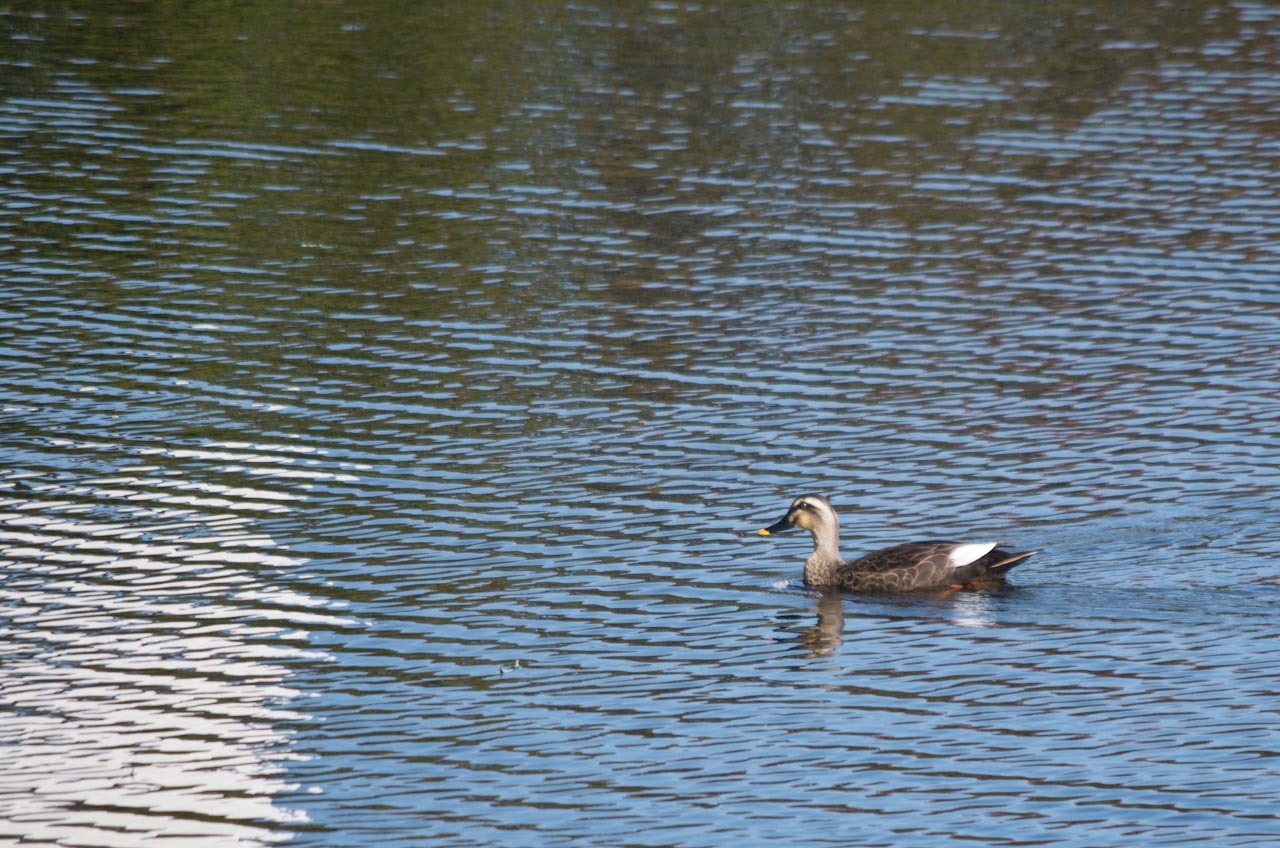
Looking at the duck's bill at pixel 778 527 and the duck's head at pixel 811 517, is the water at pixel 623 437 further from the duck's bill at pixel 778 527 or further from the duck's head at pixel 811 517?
the duck's head at pixel 811 517

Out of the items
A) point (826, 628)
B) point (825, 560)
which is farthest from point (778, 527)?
point (826, 628)

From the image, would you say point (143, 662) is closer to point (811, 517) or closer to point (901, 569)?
point (811, 517)

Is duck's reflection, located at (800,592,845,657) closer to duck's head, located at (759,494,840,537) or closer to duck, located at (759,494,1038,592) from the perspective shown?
duck, located at (759,494,1038,592)

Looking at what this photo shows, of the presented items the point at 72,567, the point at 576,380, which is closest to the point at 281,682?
the point at 72,567

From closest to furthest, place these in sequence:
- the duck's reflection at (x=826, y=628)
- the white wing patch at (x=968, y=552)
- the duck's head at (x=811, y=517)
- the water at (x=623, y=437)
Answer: the water at (x=623, y=437), the duck's reflection at (x=826, y=628), the white wing patch at (x=968, y=552), the duck's head at (x=811, y=517)

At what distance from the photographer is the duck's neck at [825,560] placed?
2041 cm

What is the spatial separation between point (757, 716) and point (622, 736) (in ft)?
4.14

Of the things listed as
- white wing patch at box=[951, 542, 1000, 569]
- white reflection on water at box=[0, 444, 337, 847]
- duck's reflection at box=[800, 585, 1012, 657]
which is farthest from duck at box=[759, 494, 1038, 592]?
white reflection on water at box=[0, 444, 337, 847]

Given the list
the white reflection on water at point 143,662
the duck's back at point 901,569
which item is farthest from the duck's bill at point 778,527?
the white reflection on water at point 143,662

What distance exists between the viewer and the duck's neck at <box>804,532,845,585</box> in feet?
66.9

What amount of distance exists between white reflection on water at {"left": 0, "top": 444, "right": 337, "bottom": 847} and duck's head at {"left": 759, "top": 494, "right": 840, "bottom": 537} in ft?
16.3

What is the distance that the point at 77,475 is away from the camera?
2300 centimetres

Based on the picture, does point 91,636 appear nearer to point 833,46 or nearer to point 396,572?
point 396,572

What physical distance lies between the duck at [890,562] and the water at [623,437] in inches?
12.0
